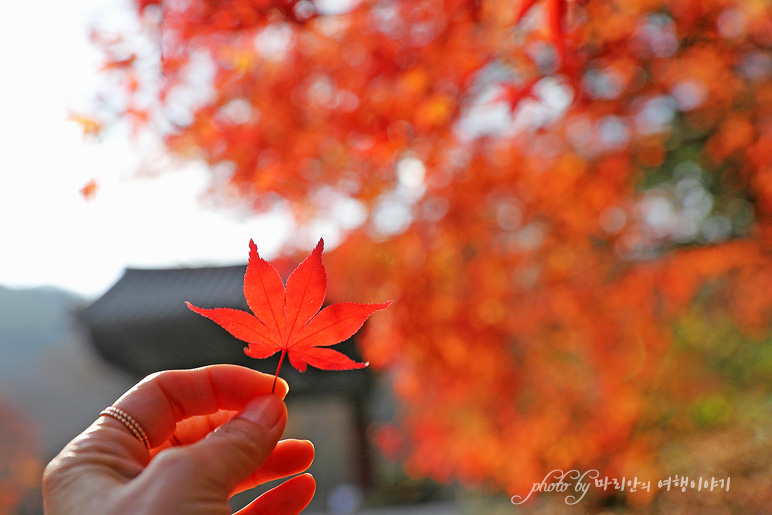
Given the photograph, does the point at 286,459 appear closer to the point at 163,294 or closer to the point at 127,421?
the point at 127,421

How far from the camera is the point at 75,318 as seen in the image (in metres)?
5.32

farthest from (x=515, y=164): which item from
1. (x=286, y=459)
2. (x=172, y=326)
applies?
(x=172, y=326)

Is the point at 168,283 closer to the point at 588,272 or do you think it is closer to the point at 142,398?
the point at 588,272

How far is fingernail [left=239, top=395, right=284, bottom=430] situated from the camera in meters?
0.57

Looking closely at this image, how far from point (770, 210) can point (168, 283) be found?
502 centimetres

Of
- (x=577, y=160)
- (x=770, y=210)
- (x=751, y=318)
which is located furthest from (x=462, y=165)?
(x=751, y=318)

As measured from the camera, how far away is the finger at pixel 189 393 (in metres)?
0.60

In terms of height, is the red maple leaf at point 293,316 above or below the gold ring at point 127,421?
above

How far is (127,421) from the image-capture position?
58 centimetres

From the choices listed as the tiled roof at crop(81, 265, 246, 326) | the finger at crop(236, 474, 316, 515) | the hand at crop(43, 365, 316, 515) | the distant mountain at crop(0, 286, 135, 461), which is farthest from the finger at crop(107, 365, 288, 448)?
the distant mountain at crop(0, 286, 135, 461)

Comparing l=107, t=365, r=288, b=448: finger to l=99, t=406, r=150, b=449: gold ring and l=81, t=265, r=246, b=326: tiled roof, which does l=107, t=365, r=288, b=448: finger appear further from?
l=81, t=265, r=246, b=326: tiled roof

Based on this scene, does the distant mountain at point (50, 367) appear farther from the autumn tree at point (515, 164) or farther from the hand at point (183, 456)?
the hand at point (183, 456)

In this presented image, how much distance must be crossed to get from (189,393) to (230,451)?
0.13 m

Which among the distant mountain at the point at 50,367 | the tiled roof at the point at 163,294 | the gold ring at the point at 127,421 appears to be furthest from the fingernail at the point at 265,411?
the distant mountain at the point at 50,367
